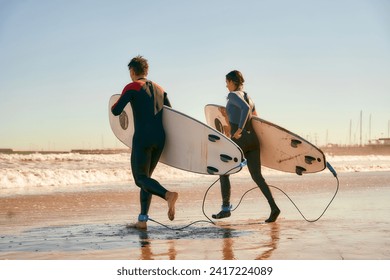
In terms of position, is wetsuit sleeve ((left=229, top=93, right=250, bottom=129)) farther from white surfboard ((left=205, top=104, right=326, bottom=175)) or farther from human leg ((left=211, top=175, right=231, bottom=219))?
human leg ((left=211, top=175, right=231, bottom=219))

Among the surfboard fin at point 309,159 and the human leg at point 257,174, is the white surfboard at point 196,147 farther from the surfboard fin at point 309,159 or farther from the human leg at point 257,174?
the surfboard fin at point 309,159

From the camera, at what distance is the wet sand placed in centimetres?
412

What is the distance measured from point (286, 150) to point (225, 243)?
2195 millimetres

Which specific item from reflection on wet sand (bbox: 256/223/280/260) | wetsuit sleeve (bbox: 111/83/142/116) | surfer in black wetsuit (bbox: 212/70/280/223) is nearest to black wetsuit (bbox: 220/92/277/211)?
surfer in black wetsuit (bbox: 212/70/280/223)

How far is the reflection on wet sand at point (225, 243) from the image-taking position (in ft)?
13.3

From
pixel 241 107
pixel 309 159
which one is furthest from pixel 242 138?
pixel 309 159

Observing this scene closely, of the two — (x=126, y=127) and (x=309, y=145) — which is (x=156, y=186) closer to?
(x=126, y=127)

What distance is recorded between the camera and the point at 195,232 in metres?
5.19

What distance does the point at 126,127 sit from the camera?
637cm

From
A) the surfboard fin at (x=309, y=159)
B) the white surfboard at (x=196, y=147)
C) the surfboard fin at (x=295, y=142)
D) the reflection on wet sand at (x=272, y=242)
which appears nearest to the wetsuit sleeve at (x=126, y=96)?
the white surfboard at (x=196, y=147)

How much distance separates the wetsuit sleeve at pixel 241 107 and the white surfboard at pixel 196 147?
291 mm

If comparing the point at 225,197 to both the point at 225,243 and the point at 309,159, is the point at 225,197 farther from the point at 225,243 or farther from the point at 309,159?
the point at 225,243

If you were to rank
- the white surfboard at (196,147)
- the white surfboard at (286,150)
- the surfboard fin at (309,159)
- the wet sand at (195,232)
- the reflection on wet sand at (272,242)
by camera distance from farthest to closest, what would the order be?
the surfboard fin at (309,159) < the white surfboard at (286,150) < the white surfboard at (196,147) < the wet sand at (195,232) < the reflection on wet sand at (272,242)
